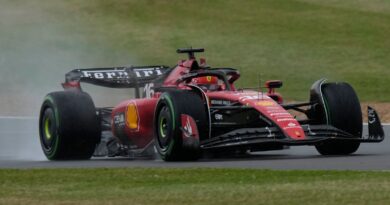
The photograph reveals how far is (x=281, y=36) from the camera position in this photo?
43.4 m

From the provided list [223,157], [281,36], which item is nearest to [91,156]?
[223,157]

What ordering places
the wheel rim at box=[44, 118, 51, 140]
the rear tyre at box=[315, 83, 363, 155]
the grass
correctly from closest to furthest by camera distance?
1. the grass
2. the rear tyre at box=[315, 83, 363, 155]
3. the wheel rim at box=[44, 118, 51, 140]

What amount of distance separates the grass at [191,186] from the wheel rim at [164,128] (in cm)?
179

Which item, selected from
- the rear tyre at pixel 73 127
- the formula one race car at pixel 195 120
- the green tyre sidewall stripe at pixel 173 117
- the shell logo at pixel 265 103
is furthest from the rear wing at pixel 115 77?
the shell logo at pixel 265 103

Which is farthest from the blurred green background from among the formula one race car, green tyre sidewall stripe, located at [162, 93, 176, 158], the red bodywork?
green tyre sidewall stripe, located at [162, 93, 176, 158]

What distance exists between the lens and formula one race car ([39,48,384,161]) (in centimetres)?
1686

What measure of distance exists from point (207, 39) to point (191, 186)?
1224 inches

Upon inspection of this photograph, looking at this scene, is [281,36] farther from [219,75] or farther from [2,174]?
[2,174]

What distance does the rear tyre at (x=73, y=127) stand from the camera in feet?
60.2

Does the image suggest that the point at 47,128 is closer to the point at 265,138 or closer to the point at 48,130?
the point at 48,130

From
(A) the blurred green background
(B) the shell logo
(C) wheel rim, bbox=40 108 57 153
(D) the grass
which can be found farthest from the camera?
(A) the blurred green background

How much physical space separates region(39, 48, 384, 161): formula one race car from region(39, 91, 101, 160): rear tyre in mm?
14

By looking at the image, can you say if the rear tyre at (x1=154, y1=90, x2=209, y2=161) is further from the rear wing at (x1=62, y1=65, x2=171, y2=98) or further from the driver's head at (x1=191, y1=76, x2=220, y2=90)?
the rear wing at (x1=62, y1=65, x2=171, y2=98)

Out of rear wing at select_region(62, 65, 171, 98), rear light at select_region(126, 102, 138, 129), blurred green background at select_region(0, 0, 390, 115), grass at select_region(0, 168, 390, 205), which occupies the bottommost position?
grass at select_region(0, 168, 390, 205)
